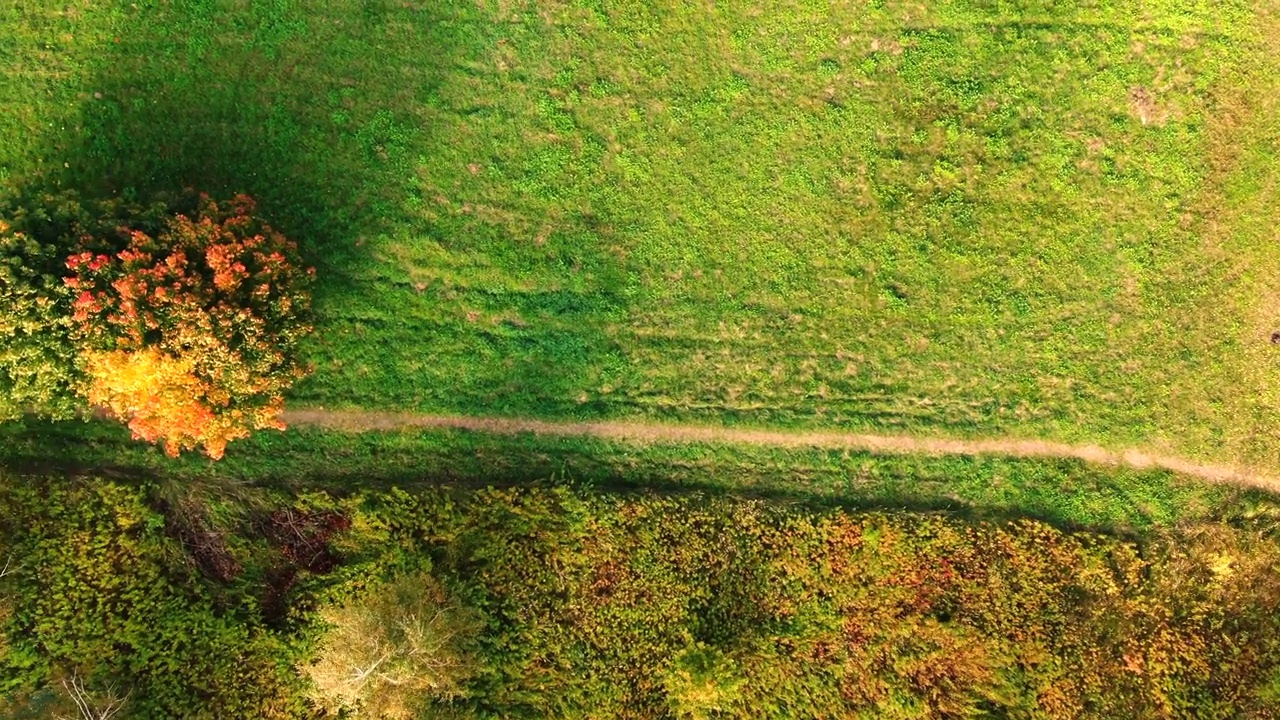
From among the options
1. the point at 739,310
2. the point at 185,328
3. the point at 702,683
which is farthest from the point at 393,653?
the point at 739,310

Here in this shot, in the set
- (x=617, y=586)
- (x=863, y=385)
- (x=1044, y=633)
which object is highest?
(x=863, y=385)

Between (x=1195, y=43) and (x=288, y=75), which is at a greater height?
(x=1195, y=43)

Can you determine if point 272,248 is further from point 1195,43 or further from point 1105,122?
point 1195,43

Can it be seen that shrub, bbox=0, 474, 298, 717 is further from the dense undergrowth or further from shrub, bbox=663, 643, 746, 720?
shrub, bbox=663, 643, 746, 720

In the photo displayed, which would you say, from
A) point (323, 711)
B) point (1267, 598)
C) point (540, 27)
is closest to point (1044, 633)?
point (1267, 598)

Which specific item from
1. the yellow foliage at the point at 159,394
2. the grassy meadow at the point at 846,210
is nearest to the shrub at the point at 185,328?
the yellow foliage at the point at 159,394

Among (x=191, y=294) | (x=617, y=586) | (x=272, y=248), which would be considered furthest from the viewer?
(x=617, y=586)
